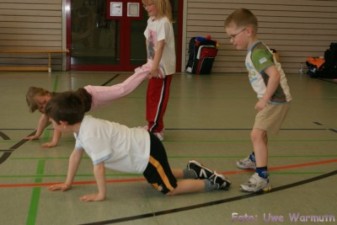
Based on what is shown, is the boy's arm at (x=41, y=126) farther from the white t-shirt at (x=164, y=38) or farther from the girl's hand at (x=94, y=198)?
the girl's hand at (x=94, y=198)

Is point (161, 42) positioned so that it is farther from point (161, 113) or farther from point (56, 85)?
point (56, 85)

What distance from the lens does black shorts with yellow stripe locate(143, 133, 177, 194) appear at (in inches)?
111

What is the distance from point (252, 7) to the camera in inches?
414

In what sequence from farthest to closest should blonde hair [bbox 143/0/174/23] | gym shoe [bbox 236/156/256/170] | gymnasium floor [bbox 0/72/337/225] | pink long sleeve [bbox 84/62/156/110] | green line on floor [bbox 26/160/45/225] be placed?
blonde hair [bbox 143/0/174/23], pink long sleeve [bbox 84/62/156/110], gym shoe [bbox 236/156/256/170], gymnasium floor [bbox 0/72/337/225], green line on floor [bbox 26/160/45/225]

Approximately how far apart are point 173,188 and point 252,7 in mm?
8341

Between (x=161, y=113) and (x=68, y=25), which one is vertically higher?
(x=68, y=25)

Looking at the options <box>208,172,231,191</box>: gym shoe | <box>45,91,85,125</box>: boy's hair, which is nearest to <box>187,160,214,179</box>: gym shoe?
<box>208,172,231,191</box>: gym shoe

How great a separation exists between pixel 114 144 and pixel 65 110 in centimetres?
35

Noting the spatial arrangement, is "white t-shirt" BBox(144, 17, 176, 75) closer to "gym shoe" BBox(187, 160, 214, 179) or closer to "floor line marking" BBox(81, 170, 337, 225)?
"gym shoe" BBox(187, 160, 214, 179)

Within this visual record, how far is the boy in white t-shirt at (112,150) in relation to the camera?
8.79ft

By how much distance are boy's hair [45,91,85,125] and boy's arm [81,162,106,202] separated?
305mm

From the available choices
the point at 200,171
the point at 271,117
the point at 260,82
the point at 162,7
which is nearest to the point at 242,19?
the point at 260,82

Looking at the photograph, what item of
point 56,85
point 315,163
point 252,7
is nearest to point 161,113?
point 315,163

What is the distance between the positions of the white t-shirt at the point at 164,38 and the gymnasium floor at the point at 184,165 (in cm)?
72
